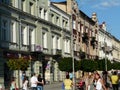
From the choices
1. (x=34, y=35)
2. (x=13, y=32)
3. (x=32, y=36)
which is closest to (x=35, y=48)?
(x=32, y=36)

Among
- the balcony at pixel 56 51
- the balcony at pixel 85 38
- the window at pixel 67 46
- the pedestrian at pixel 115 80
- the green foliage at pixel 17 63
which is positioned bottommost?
the pedestrian at pixel 115 80

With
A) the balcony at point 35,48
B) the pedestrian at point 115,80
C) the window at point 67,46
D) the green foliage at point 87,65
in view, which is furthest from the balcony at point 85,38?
the pedestrian at point 115,80

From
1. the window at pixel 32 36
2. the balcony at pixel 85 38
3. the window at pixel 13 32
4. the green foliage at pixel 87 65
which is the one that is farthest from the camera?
the balcony at pixel 85 38

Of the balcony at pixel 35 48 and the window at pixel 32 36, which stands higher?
the window at pixel 32 36

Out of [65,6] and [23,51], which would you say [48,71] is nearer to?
[23,51]

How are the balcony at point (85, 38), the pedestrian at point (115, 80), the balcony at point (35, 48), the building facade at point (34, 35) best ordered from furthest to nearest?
the balcony at point (85, 38) → the balcony at point (35, 48) → the building facade at point (34, 35) → the pedestrian at point (115, 80)

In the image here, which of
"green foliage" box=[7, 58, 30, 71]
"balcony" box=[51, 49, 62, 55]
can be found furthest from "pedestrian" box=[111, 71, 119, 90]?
"balcony" box=[51, 49, 62, 55]

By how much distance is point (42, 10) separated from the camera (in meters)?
55.3

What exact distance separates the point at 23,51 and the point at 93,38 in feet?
137

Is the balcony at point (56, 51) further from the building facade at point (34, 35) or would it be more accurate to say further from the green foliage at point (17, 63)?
the green foliage at point (17, 63)

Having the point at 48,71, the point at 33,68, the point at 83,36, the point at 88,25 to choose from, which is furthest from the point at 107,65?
the point at 33,68

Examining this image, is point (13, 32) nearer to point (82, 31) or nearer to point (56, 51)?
point (56, 51)

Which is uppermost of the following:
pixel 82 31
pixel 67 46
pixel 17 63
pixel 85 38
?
pixel 82 31

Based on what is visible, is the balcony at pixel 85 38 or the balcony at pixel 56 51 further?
the balcony at pixel 85 38
